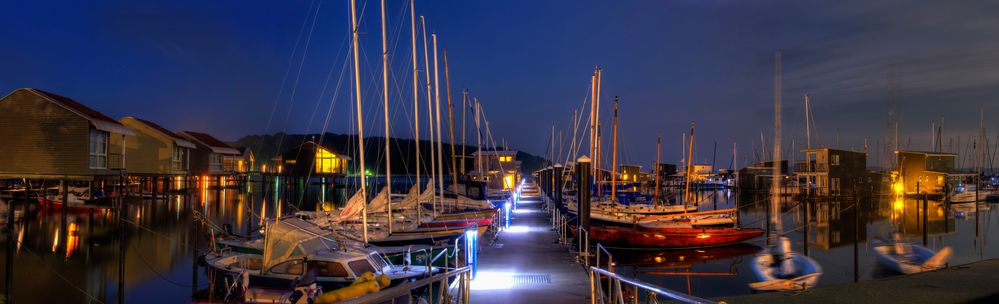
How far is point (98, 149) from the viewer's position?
38.7 m

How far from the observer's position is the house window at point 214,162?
6862cm

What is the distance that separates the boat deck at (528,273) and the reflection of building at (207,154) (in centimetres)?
5548

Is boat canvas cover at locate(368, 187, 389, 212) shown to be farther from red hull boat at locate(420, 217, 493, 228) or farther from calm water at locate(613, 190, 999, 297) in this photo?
calm water at locate(613, 190, 999, 297)

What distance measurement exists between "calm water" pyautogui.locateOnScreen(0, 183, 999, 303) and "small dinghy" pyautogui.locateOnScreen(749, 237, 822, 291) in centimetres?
53

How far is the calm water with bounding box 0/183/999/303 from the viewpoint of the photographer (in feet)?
69.2

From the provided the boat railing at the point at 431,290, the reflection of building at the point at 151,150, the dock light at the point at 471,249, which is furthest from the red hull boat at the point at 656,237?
the reflection of building at the point at 151,150

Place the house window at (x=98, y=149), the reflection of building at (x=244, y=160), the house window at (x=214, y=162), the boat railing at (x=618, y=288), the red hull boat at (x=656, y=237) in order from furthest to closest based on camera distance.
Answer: the reflection of building at (x=244, y=160) → the house window at (x=214, y=162) → the house window at (x=98, y=149) → the red hull boat at (x=656, y=237) → the boat railing at (x=618, y=288)

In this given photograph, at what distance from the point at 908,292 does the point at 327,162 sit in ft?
281

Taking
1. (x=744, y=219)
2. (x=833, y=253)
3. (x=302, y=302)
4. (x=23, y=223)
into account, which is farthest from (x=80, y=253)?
(x=744, y=219)

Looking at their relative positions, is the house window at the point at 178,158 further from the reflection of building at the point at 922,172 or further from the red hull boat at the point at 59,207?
the reflection of building at the point at 922,172

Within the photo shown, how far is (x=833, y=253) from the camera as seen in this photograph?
104 ft

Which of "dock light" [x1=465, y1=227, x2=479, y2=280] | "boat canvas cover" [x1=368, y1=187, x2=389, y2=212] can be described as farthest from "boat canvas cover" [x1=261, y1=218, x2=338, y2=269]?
"boat canvas cover" [x1=368, y1=187, x2=389, y2=212]

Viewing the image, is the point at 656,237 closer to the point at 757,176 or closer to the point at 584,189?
the point at 584,189

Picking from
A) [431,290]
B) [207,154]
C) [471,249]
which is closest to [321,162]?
[207,154]
